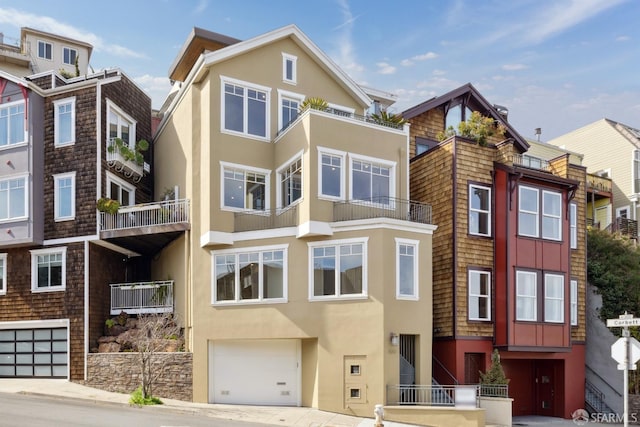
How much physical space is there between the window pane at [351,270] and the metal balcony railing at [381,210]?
4.51ft

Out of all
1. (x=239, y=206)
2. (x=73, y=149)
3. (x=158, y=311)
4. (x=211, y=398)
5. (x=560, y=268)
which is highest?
(x=73, y=149)

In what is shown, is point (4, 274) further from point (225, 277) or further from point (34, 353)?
point (225, 277)

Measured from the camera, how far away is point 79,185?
26.1 m

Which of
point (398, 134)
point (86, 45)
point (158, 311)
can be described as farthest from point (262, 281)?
point (86, 45)

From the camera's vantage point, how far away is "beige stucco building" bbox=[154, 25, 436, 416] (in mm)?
21672

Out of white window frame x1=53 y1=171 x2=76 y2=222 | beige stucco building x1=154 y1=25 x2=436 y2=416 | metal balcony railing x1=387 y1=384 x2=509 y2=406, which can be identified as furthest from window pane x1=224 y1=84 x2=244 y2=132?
metal balcony railing x1=387 y1=384 x2=509 y2=406

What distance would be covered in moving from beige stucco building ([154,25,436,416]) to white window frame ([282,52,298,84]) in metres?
0.05

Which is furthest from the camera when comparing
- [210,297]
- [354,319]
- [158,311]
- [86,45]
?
[86,45]

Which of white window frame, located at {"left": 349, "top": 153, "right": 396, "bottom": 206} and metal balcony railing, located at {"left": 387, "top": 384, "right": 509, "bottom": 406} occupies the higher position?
white window frame, located at {"left": 349, "top": 153, "right": 396, "bottom": 206}

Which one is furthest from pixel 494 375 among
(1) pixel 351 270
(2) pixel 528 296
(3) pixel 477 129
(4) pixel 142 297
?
(4) pixel 142 297

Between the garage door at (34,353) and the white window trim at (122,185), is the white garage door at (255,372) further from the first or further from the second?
the white window trim at (122,185)

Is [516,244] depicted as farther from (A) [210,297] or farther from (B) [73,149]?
(B) [73,149]

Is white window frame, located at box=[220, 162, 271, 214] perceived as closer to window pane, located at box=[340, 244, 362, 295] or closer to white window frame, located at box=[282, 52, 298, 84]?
white window frame, located at box=[282, 52, 298, 84]

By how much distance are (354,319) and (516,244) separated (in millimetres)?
7426
